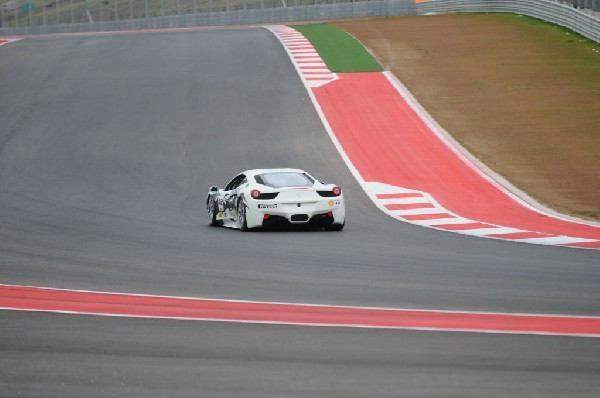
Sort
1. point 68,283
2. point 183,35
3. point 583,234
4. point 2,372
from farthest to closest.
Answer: point 183,35 → point 583,234 → point 68,283 → point 2,372

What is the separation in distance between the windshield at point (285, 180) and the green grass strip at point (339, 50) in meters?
21.8

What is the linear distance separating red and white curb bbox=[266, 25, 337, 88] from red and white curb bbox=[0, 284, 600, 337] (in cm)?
2809

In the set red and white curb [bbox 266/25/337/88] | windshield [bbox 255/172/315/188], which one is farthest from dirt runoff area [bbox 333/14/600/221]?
windshield [bbox 255/172/315/188]

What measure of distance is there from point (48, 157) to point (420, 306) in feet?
68.6

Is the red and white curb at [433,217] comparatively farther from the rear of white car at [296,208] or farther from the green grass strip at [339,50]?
the green grass strip at [339,50]

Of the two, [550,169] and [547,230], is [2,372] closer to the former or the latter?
[547,230]

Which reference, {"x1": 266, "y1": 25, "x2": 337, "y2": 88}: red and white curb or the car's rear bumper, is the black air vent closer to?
the car's rear bumper

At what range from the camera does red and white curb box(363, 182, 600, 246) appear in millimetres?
16827

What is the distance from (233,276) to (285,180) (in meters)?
6.88

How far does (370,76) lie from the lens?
3894 cm

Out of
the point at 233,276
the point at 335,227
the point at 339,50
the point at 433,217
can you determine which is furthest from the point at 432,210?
the point at 339,50

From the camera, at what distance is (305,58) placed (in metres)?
42.9

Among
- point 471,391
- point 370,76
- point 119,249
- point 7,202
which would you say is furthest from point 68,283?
point 370,76

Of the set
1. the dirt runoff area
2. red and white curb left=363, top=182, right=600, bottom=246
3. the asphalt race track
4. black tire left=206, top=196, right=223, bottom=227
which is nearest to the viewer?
the asphalt race track
